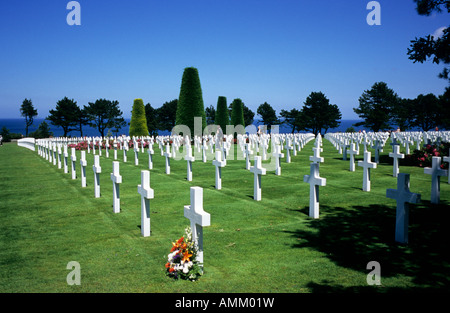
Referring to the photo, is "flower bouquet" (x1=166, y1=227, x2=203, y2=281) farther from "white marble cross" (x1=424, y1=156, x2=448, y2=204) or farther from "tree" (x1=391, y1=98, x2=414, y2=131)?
"tree" (x1=391, y1=98, x2=414, y2=131)

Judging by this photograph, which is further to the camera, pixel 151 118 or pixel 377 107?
pixel 151 118

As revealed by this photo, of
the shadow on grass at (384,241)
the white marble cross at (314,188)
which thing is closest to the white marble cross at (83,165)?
the shadow on grass at (384,241)

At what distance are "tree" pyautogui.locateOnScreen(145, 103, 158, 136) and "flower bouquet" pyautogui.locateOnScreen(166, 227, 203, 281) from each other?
72333mm

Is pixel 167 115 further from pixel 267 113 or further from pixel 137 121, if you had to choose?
pixel 137 121

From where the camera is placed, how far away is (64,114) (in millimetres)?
62031

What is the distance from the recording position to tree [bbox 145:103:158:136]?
75675mm

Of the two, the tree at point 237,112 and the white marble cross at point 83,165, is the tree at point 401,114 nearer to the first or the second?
the tree at point 237,112

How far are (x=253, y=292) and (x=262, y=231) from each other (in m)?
2.32

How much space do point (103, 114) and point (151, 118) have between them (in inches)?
468

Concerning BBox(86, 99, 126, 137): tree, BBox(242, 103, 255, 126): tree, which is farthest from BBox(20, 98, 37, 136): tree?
BBox(242, 103, 255, 126): tree

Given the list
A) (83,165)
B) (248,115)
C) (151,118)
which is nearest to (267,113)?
(248,115)
